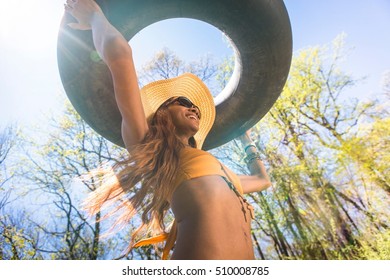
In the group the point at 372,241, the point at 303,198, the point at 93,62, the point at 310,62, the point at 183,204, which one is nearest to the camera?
the point at 183,204

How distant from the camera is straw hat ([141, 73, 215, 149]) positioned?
65.8 inches

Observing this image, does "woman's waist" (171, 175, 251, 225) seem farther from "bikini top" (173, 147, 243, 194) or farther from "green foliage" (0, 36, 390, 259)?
"green foliage" (0, 36, 390, 259)

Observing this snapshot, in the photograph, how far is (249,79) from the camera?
73.3 inches

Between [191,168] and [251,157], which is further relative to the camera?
[251,157]

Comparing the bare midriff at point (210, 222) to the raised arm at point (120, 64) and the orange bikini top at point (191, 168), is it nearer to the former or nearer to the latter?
the orange bikini top at point (191, 168)

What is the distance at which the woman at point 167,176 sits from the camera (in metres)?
1.05

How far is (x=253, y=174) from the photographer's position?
1950 millimetres

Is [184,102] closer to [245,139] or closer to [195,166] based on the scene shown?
[195,166]

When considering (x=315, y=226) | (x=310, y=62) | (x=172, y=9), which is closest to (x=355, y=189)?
(x=315, y=226)

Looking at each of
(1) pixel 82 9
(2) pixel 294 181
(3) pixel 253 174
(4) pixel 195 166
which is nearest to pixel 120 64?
(1) pixel 82 9

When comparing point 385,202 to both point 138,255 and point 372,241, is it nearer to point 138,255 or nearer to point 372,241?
point 372,241

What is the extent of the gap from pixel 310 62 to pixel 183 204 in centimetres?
1065

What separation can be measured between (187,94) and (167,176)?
763 mm

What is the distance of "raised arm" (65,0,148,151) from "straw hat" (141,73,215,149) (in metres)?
0.42
